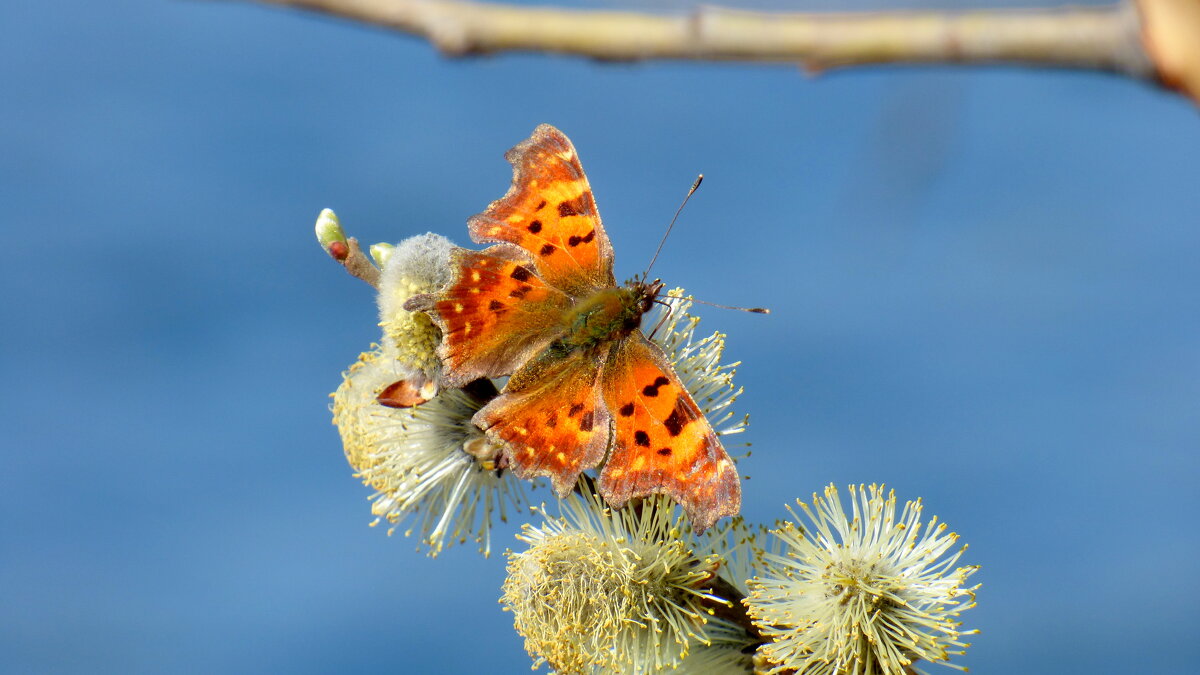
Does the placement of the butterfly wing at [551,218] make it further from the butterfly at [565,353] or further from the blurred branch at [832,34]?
the blurred branch at [832,34]

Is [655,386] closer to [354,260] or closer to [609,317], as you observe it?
[609,317]

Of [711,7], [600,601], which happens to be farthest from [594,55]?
[600,601]

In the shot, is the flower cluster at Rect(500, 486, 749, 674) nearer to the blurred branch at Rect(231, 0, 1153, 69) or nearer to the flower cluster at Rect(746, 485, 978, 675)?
the flower cluster at Rect(746, 485, 978, 675)

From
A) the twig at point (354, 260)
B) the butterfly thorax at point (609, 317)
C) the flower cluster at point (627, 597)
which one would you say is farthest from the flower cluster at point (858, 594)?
the twig at point (354, 260)

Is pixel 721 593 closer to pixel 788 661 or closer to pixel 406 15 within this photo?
pixel 788 661

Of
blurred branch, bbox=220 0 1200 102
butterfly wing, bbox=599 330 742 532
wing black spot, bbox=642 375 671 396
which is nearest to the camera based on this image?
blurred branch, bbox=220 0 1200 102

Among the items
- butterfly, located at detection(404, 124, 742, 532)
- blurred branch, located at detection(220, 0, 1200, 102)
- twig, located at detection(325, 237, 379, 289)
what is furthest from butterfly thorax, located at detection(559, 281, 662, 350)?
blurred branch, located at detection(220, 0, 1200, 102)
